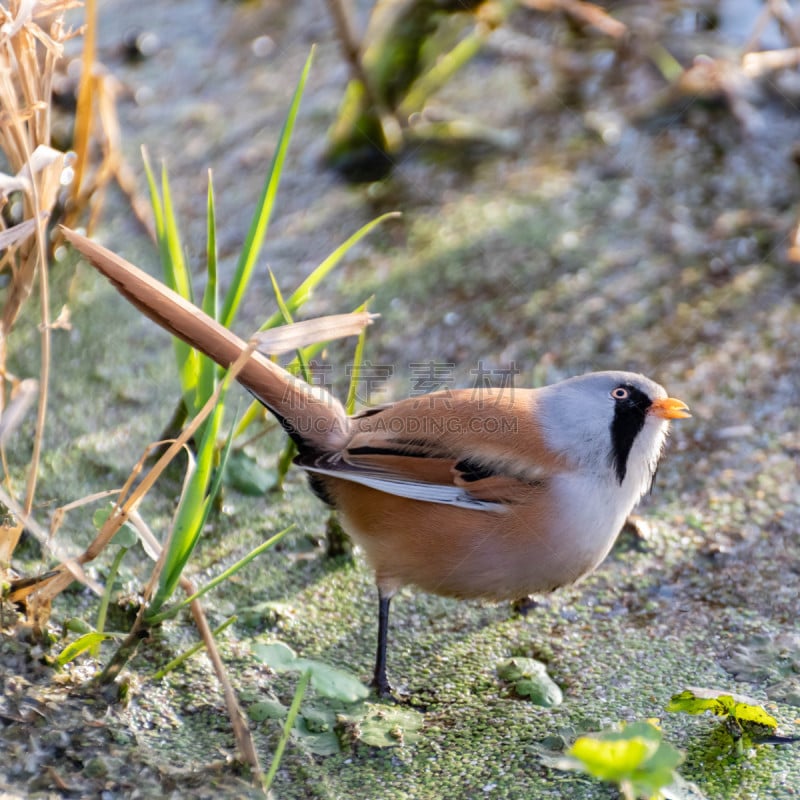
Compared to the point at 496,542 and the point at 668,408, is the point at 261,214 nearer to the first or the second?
the point at 496,542

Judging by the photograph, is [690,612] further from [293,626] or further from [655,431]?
[293,626]

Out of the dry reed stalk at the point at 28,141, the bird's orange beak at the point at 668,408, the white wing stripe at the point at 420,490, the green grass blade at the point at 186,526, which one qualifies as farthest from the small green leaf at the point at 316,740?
the bird's orange beak at the point at 668,408

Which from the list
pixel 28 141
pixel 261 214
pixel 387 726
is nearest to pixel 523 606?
pixel 387 726

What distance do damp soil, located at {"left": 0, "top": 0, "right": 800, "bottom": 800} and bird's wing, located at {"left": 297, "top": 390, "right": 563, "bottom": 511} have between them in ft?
1.47

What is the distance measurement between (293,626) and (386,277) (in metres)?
1.98

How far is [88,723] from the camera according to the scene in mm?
2334

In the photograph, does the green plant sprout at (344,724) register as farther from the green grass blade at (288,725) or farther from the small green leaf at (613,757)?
the small green leaf at (613,757)

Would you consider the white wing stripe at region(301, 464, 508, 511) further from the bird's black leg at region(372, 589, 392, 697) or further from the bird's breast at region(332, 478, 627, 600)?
the bird's black leg at region(372, 589, 392, 697)

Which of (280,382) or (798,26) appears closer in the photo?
(280,382)

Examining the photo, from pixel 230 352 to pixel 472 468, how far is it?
781 millimetres

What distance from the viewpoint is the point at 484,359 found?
4.19 metres

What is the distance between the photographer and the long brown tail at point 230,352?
2.71m

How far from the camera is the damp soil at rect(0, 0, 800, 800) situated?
8.11 feet

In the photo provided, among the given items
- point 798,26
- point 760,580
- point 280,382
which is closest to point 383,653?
point 280,382
